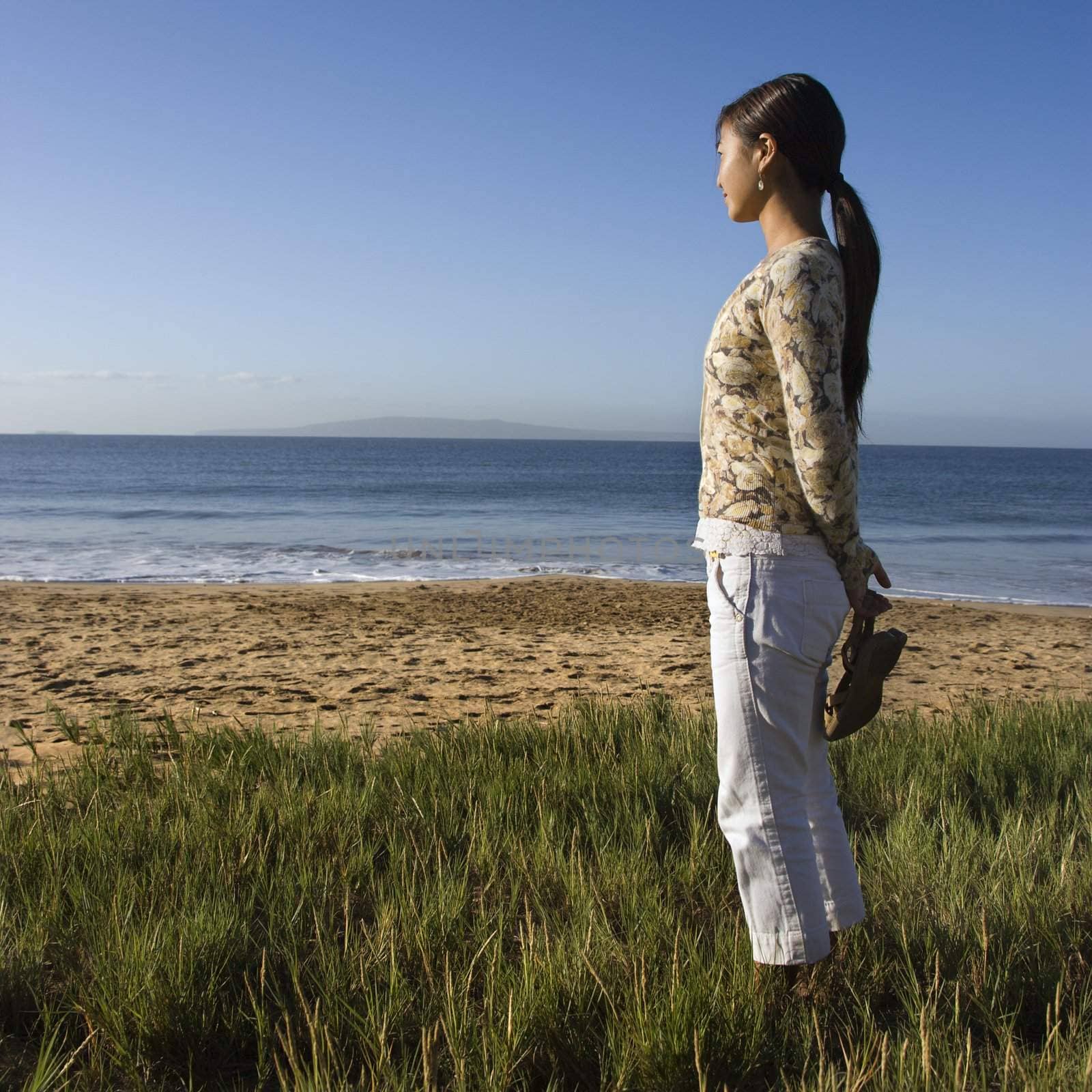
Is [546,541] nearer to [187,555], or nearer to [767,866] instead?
[187,555]

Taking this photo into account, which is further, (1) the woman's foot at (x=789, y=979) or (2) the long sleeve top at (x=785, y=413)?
(1) the woman's foot at (x=789, y=979)

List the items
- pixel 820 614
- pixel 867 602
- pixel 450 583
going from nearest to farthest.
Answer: pixel 820 614
pixel 867 602
pixel 450 583

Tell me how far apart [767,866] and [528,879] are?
3.40 ft

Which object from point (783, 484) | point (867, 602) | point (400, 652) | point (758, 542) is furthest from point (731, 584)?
point (400, 652)

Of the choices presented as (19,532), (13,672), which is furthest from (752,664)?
(19,532)

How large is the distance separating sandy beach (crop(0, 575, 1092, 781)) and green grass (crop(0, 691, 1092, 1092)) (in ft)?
5.06

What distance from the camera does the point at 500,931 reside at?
2436 millimetres

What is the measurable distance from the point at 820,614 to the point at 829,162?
37.3 inches

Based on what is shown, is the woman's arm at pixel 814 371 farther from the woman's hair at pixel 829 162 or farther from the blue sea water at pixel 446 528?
the blue sea water at pixel 446 528

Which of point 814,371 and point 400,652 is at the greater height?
point 814,371

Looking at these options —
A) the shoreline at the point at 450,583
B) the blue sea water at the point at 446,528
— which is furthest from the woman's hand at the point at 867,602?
the blue sea water at the point at 446,528

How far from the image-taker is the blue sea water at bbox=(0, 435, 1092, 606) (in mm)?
15922

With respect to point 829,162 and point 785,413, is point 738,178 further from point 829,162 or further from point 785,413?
point 785,413

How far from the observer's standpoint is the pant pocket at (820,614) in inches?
78.5
